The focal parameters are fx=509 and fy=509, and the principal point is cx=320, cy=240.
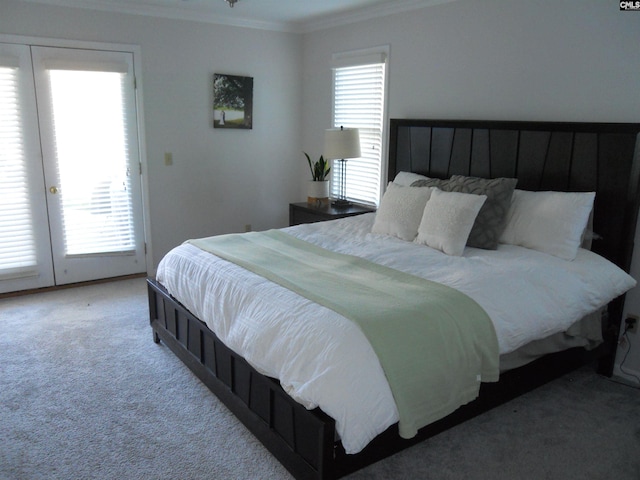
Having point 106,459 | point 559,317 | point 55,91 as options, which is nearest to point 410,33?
point 559,317

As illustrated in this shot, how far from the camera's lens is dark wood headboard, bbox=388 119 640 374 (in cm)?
292

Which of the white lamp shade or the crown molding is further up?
the crown molding

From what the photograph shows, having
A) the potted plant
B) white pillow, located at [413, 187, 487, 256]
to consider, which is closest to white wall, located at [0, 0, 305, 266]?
the potted plant

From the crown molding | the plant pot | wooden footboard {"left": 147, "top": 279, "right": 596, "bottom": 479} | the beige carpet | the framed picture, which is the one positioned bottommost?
the beige carpet

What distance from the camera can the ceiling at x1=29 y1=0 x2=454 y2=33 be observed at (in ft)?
14.1

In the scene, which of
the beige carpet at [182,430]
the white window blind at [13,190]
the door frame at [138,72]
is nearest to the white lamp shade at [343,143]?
the door frame at [138,72]

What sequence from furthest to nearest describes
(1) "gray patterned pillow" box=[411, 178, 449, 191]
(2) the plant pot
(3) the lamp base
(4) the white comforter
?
(2) the plant pot
(3) the lamp base
(1) "gray patterned pillow" box=[411, 178, 449, 191]
(4) the white comforter

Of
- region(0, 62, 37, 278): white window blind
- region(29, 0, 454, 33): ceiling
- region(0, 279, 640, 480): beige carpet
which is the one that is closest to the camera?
region(0, 279, 640, 480): beige carpet

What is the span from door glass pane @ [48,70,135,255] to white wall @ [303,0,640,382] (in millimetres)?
2328

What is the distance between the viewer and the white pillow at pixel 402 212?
3.43 m

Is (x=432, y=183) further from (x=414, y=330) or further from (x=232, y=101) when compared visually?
(x=232, y=101)

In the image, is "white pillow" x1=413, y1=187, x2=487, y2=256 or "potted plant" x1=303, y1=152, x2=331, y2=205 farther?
"potted plant" x1=303, y1=152, x2=331, y2=205

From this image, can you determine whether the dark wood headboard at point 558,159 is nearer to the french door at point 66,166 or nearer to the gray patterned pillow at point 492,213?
the gray patterned pillow at point 492,213

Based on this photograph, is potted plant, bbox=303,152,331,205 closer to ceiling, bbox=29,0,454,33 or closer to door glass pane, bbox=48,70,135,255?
ceiling, bbox=29,0,454,33
